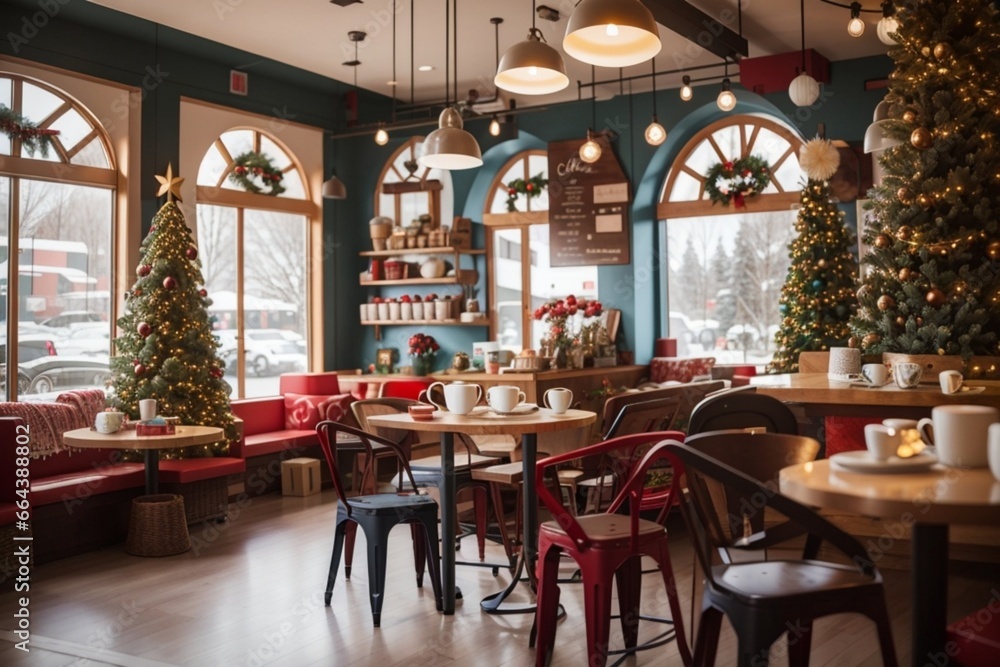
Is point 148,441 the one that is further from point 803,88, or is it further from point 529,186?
point 529,186

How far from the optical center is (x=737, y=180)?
28.7 ft

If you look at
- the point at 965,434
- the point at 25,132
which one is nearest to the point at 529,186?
the point at 25,132

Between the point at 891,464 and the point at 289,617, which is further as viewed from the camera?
the point at 289,617

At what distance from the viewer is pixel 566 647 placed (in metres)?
3.59

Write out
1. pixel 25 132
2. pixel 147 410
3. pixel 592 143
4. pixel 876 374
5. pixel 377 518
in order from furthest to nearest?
pixel 592 143
pixel 25 132
pixel 147 410
pixel 876 374
pixel 377 518

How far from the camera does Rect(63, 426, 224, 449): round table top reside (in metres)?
5.17

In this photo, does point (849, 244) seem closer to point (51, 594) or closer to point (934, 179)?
point (934, 179)

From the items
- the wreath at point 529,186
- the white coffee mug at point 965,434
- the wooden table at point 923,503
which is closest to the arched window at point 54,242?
the wreath at point 529,186

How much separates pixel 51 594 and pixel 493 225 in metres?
6.07

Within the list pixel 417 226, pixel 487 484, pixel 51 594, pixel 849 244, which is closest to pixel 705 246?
pixel 849 244

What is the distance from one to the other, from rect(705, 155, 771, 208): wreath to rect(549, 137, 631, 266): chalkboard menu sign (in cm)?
82

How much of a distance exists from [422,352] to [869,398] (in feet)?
18.2

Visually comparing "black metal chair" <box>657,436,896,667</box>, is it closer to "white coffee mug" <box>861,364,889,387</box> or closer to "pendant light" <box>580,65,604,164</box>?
"white coffee mug" <box>861,364,889,387</box>

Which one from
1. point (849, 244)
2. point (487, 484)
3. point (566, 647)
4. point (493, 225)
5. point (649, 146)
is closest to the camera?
point (566, 647)
